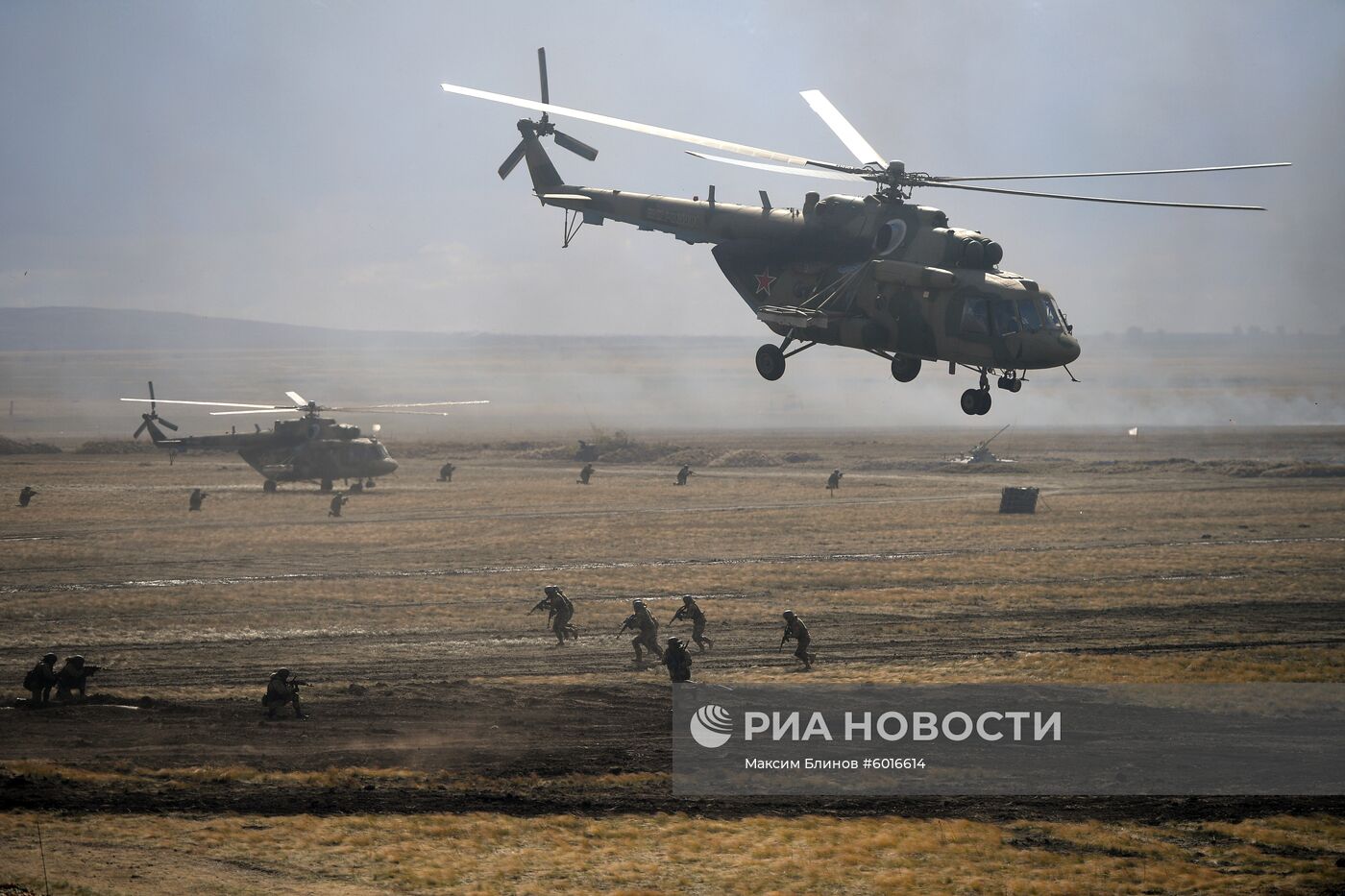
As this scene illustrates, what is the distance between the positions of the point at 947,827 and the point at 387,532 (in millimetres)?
36106

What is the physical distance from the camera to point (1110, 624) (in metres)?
36.7

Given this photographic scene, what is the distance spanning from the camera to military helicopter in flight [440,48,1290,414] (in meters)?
20.6

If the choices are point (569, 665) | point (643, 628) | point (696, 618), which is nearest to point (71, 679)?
point (569, 665)

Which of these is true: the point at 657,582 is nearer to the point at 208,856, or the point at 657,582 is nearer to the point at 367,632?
the point at 367,632

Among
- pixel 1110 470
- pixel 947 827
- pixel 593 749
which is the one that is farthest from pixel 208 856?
pixel 1110 470

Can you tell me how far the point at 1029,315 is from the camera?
2058cm

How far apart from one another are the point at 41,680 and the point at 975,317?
19939 mm

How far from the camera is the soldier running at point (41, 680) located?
25.9m

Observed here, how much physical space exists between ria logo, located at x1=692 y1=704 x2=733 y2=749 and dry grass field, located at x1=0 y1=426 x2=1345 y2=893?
88 centimetres

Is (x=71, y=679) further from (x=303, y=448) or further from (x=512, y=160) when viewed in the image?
(x=303, y=448)

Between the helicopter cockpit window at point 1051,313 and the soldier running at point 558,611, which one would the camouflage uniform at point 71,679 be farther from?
the helicopter cockpit window at point 1051,313

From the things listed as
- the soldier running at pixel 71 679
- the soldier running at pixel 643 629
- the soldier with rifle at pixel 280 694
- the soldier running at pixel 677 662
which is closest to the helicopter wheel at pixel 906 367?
the soldier running at pixel 677 662

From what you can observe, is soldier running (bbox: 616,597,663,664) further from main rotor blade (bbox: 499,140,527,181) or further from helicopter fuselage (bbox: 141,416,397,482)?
helicopter fuselage (bbox: 141,416,397,482)

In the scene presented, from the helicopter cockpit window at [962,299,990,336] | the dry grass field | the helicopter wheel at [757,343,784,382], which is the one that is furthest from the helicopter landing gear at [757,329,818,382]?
the dry grass field
